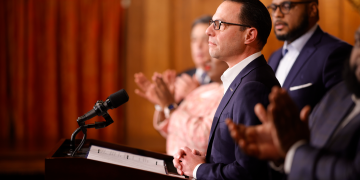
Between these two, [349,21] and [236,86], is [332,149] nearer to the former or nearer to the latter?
[236,86]

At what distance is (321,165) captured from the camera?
79 cm

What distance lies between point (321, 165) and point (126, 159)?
844 mm

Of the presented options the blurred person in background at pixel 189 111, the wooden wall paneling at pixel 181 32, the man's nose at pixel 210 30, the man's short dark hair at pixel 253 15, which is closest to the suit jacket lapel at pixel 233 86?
the man's short dark hair at pixel 253 15

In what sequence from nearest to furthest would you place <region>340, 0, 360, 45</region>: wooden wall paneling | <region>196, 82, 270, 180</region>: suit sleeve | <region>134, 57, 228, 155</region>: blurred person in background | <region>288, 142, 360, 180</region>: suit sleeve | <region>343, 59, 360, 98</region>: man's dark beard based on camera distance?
<region>288, 142, 360, 180</region>: suit sleeve < <region>343, 59, 360, 98</region>: man's dark beard < <region>196, 82, 270, 180</region>: suit sleeve < <region>134, 57, 228, 155</region>: blurred person in background < <region>340, 0, 360, 45</region>: wooden wall paneling

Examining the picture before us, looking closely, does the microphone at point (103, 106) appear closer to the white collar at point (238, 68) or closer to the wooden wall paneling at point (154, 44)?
the white collar at point (238, 68)

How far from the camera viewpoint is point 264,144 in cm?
83

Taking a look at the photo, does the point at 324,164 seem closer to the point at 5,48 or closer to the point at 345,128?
the point at 345,128

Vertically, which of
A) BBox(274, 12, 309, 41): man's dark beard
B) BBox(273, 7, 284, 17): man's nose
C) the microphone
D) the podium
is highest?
BBox(273, 7, 284, 17): man's nose

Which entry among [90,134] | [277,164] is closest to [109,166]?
[277,164]

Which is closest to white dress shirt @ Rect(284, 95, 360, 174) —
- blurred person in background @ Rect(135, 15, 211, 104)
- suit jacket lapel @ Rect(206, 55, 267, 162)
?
suit jacket lapel @ Rect(206, 55, 267, 162)

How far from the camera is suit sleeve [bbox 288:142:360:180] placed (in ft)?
2.47

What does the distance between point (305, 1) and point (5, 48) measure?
3482 millimetres

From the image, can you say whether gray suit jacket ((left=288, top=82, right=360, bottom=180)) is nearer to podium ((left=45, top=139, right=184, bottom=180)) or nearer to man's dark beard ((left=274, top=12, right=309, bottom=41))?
podium ((left=45, top=139, right=184, bottom=180))

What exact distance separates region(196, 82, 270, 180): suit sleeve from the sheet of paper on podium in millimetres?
218
